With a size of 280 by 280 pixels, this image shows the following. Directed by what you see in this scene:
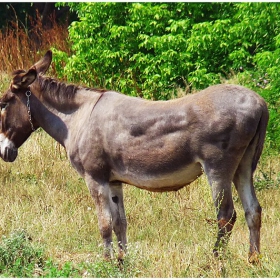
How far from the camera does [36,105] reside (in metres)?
7.25


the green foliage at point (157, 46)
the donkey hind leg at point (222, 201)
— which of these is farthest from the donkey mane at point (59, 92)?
the green foliage at point (157, 46)

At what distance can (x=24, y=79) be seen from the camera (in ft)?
23.3

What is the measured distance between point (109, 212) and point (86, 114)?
106 cm

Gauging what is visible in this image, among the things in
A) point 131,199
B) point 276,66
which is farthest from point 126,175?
→ point 276,66

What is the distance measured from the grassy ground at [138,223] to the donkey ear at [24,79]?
5.63 ft

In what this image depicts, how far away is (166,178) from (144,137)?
45 cm

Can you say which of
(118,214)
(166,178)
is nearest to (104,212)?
(118,214)

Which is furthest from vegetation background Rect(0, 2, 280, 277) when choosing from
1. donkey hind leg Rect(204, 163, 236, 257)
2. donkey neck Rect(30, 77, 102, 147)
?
donkey neck Rect(30, 77, 102, 147)

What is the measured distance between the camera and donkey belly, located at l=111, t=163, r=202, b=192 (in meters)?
6.22

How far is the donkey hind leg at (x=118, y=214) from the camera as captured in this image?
6871 mm

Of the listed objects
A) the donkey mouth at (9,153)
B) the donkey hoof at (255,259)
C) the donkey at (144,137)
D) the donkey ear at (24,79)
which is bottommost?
the donkey hoof at (255,259)

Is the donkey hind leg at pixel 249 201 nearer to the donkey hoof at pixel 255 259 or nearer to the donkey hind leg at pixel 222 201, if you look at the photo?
the donkey hoof at pixel 255 259

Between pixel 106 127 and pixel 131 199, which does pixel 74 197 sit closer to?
pixel 131 199

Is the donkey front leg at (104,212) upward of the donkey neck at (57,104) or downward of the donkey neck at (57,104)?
downward
